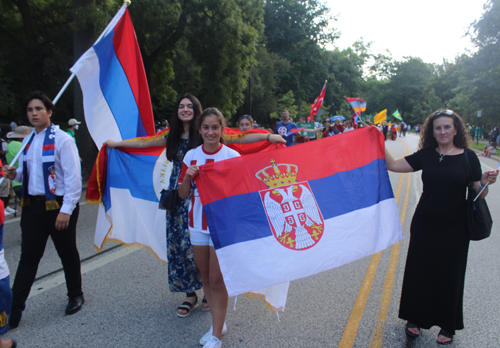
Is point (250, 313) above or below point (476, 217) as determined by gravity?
below

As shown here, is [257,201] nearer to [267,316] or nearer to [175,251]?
[175,251]

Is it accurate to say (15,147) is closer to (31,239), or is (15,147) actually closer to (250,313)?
(31,239)

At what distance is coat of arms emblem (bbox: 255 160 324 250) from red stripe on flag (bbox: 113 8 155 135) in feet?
6.70

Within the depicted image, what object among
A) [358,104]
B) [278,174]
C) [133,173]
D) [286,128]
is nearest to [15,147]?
[133,173]

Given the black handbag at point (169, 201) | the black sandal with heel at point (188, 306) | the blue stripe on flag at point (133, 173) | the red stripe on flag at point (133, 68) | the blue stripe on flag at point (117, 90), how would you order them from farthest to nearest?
the red stripe on flag at point (133, 68) → the blue stripe on flag at point (117, 90) → the blue stripe on flag at point (133, 173) → the black sandal with heel at point (188, 306) → the black handbag at point (169, 201)

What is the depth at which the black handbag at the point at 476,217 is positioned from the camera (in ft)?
9.21

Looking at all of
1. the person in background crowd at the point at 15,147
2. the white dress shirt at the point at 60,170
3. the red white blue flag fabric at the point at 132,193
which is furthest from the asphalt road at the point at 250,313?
the person in background crowd at the point at 15,147

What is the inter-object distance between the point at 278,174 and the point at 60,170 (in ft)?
6.59

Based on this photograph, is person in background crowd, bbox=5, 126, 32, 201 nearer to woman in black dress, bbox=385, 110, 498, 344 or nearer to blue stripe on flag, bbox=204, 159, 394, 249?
blue stripe on flag, bbox=204, 159, 394, 249

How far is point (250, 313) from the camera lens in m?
3.52

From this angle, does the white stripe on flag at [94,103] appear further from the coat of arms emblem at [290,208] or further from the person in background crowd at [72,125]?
the person in background crowd at [72,125]

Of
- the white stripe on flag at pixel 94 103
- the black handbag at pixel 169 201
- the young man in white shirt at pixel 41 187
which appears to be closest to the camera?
the black handbag at pixel 169 201

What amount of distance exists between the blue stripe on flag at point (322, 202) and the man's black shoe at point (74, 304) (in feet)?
5.86

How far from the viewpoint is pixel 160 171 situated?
12.8ft
